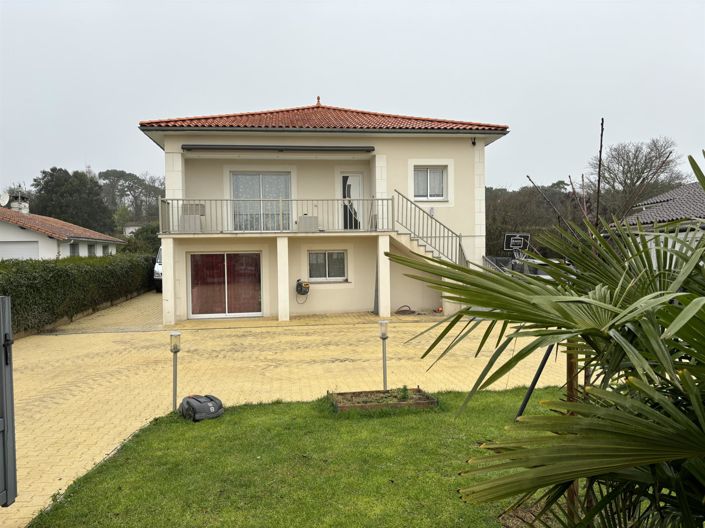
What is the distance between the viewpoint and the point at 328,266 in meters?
17.3

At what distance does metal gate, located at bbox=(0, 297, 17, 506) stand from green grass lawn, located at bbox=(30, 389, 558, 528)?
1.09 feet

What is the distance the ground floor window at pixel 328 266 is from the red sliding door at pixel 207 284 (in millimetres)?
2902

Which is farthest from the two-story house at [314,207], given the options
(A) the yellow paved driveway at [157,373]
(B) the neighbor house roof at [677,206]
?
(B) the neighbor house roof at [677,206]

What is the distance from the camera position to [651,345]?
1545mm

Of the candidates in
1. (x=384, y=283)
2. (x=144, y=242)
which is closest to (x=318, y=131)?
(x=384, y=283)

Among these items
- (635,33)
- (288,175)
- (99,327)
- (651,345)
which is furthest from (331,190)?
(651,345)

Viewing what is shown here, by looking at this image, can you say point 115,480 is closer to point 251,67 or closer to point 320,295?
point 320,295

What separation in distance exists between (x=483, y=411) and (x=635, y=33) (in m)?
7.34

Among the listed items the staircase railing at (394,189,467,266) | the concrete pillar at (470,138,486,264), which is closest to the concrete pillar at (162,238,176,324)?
the staircase railing at (394,189,467,266)

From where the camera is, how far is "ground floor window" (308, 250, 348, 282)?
17188 millimetres

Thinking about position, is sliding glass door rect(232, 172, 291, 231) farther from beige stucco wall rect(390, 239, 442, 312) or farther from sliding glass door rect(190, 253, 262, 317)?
beige stucco wall rect(390, 239, 442, 312)

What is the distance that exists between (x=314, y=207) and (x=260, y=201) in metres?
1.76

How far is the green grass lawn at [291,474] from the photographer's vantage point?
3.81 meters

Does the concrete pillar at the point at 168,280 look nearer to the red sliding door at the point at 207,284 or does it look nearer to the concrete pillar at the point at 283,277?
the red sliding door at the point at 207,284
